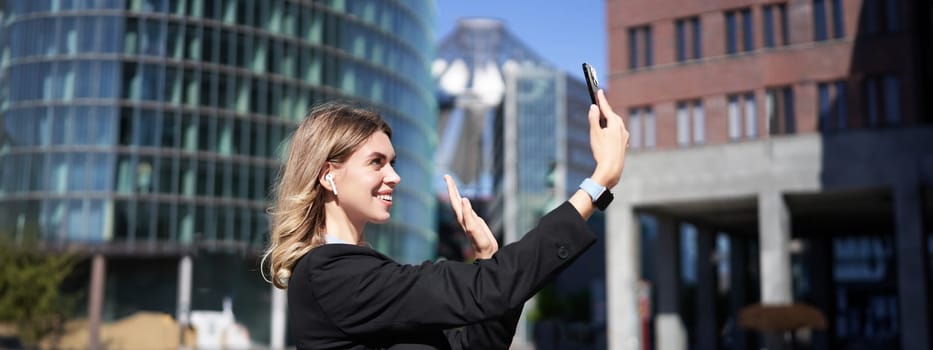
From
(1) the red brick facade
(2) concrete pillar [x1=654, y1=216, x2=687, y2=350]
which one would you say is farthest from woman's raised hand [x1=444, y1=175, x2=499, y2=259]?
(2) concrete pillar [x1=654, y1=216, x2=687, y2=350]

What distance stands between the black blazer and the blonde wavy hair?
0.19 m

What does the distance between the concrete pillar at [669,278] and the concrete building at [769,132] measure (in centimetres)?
6

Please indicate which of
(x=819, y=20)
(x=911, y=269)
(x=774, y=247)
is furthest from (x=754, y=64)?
(x=911, y=269)

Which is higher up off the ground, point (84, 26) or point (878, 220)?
point (84, 26)

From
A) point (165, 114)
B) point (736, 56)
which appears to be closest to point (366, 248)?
point (736, 56)

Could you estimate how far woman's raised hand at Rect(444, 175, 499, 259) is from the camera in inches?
108

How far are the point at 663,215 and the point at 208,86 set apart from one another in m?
35.9

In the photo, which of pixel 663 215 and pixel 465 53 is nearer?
pixel 663 215

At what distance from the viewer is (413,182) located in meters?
86.5

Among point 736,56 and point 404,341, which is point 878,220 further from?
point 404,341

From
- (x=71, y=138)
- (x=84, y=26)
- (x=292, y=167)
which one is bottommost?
(x=292, y=167)

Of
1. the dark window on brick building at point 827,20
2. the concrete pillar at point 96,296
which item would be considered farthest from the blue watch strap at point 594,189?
the concrete pillar at point 96,296

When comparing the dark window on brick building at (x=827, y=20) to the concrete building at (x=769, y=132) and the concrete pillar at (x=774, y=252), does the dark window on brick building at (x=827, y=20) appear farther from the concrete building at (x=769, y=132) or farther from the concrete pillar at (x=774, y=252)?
the concrete pillar at (x=774, y=252)

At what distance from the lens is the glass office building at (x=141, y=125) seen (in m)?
66.4
